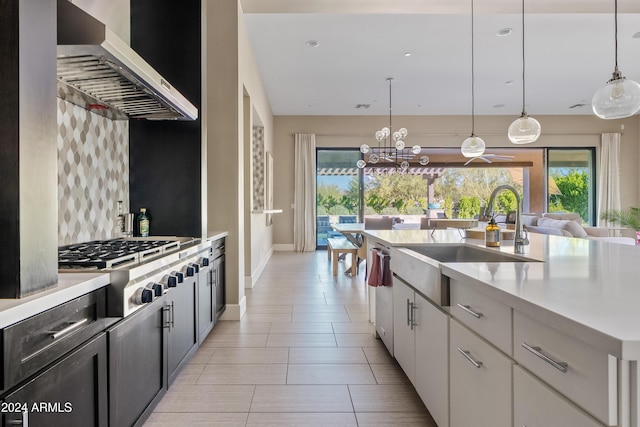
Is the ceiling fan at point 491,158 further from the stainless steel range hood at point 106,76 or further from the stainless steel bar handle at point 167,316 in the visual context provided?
the stainless steel bar handle at point 167,316

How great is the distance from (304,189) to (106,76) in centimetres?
667

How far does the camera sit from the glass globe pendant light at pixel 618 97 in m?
2.32

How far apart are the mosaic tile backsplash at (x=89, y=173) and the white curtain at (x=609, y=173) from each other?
390 inches

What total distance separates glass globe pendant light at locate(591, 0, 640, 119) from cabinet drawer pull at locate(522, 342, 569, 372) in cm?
228

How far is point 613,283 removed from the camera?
1.09m

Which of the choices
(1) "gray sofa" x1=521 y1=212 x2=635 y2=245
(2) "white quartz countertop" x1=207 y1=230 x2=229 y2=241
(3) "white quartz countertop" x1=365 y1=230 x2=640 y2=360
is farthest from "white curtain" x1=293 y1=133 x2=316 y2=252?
(3) "white quartz countertop" x1=365 y1=230 x2=640 y2=360

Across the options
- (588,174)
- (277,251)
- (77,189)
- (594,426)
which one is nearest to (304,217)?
(277,251)

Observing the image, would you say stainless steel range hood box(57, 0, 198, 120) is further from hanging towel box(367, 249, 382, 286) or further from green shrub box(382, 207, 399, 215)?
green shrub box(382, 207, 399, 215)

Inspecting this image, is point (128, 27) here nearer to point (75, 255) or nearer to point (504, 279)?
point (75, 255)

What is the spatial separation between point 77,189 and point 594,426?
8.02ft

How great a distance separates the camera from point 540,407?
0.88 metres

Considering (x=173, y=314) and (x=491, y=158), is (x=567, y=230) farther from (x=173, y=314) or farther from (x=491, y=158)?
(x=173, y=314)

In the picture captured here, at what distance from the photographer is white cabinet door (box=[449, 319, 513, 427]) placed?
1.04 m

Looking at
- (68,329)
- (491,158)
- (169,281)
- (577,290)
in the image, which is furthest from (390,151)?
(68,329)
